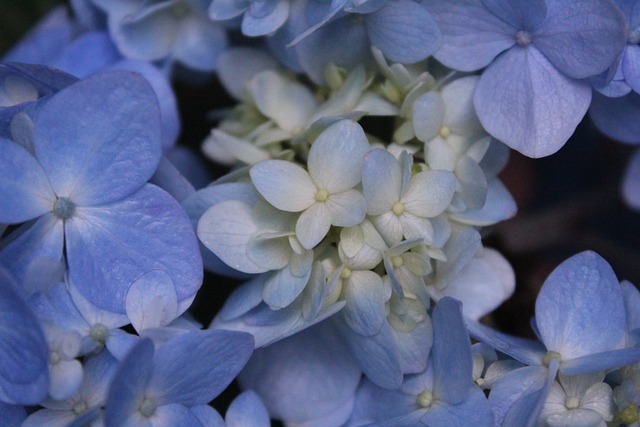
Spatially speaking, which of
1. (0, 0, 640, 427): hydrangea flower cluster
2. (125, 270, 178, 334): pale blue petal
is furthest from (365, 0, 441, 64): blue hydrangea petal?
(125, 270, 178, 334): pale blue petal

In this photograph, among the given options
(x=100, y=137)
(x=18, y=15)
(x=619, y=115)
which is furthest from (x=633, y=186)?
(x=18, y=15)

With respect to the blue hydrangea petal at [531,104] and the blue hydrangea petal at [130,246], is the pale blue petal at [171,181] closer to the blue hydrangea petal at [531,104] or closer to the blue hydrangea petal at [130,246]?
the blue hydrangea petal at [130,246]

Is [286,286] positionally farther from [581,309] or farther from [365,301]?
[581,309]

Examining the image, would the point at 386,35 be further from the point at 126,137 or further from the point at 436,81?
the point at 126,137

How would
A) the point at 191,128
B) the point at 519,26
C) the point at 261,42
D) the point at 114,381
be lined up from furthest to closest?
the point at 191,128
the point at 261,42
the point at 519,26
the point at 114,381

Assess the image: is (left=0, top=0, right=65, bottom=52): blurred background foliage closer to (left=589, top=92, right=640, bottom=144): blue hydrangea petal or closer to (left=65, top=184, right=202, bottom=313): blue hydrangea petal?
(left=65, top=184, right=202, bottom=313): blue hydrangea petal

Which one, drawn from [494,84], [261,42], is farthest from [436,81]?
[261,42]
